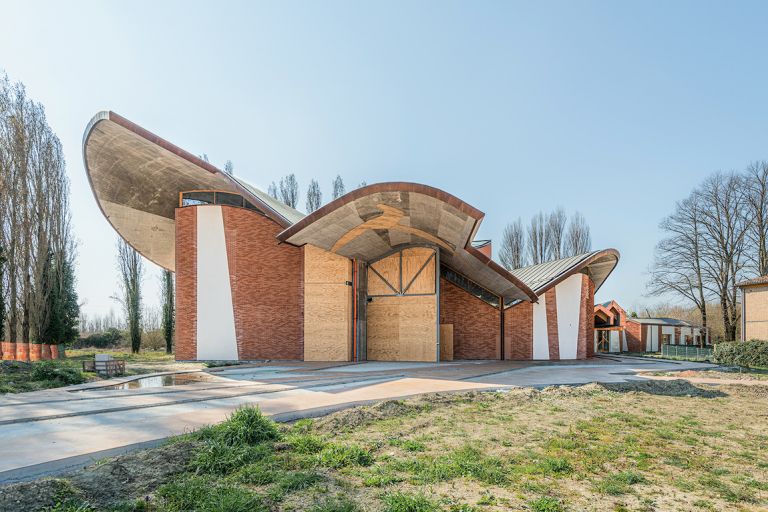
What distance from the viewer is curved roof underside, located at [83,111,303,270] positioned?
1778cm

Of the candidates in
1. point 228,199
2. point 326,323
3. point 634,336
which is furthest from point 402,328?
point 634,336

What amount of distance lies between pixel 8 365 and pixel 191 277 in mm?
7989

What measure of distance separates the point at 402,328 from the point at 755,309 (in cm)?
1791

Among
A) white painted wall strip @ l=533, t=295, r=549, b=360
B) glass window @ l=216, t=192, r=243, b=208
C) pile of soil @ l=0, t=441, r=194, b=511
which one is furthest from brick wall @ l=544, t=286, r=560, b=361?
pile of soil @ l=0, t=441, r=194, b=511

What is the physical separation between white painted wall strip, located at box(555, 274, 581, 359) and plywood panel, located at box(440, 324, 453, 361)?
5.81 metres

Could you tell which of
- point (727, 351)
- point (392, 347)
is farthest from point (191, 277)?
point (727, 351)

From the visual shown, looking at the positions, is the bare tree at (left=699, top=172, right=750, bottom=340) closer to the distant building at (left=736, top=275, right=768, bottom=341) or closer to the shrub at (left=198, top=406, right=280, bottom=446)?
the distant building at (left=736, top=275, right=768, bottom=341)

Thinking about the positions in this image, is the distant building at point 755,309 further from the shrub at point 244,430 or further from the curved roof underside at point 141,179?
the shrub at point 244,430

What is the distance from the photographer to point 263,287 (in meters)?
20.2

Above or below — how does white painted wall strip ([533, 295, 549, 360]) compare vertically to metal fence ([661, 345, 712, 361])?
above

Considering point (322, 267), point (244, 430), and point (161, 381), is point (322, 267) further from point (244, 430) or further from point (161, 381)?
point (244, 430)

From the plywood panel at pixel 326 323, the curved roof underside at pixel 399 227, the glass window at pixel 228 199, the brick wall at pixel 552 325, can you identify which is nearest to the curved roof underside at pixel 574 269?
the brick wall at pixel 552 325

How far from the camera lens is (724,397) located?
1014 centimetres

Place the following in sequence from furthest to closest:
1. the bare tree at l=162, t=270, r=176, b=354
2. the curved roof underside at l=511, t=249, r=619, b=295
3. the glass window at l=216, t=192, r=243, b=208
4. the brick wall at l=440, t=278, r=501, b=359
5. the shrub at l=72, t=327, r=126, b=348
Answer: the shrub at l=72, t=327, r=126, b=348 < the bare tree at l=162, t=270, r=176, b=354 < the brick wall at l=440, t=278, r=501, b=359 < the curved roof underside at l=511, t=249, r=619, b=295 < the glass window at l=216, t=192, r=243, b=208
